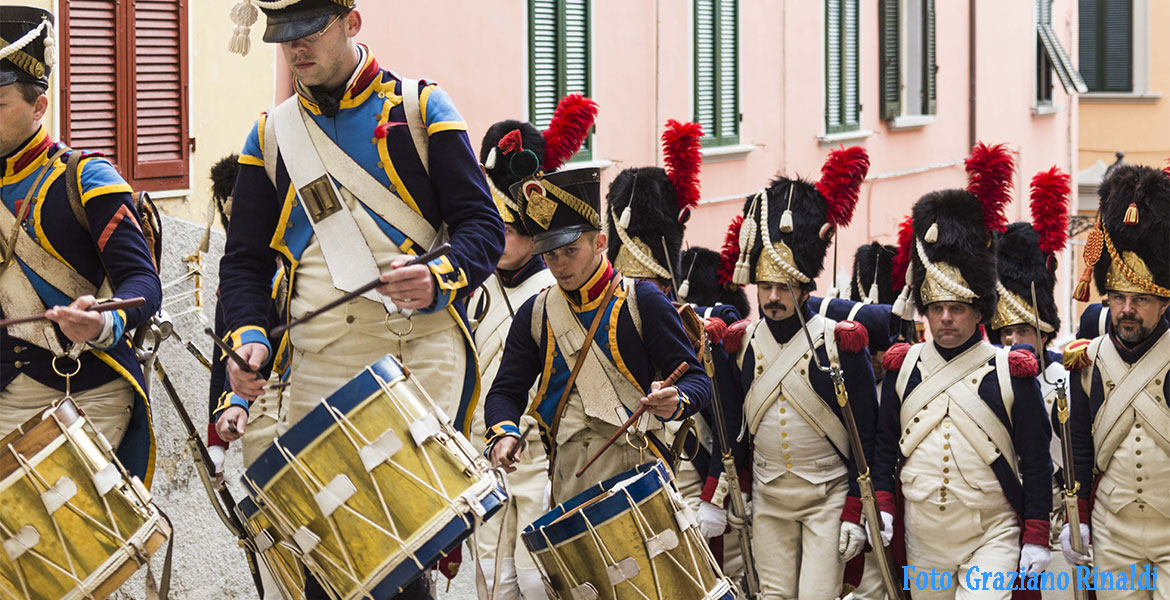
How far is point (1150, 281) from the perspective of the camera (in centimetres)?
630

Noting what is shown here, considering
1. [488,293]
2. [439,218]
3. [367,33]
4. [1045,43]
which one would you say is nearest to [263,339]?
[439,218]

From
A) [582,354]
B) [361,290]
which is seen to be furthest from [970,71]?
[361,290]

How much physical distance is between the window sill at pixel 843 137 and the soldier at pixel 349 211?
12.9 m

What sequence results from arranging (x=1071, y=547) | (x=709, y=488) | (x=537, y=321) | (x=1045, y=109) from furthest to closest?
(x=1045, y=109)
(x=709, y=488)
(x=1071, y=547)
(x=537, y=321)

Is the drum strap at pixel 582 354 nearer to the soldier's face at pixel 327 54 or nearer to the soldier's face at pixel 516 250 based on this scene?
the soldier's face at pixel 327 54

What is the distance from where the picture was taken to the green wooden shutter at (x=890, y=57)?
19.0 metres

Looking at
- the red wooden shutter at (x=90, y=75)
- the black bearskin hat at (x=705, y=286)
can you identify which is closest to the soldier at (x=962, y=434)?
the black bearskin hat at (x=705, y=286)

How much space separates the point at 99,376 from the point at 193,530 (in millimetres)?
2753

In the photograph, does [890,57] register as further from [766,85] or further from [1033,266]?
[1033,266]

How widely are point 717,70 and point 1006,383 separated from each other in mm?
8878

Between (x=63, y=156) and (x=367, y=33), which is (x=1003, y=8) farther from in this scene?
(x=63, y=156)

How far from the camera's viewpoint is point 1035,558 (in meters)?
6.18

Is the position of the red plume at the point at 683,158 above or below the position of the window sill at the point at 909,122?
below

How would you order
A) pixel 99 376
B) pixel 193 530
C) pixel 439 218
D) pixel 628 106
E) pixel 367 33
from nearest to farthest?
pixel 439 218, pixel 99 376, pixel 193 530, pixel 367 33, pixel 628 106
